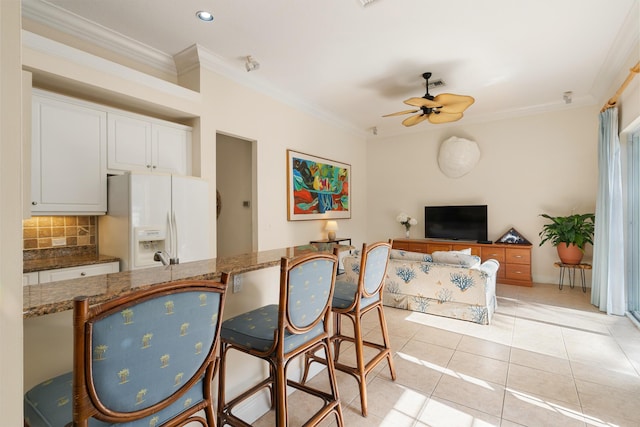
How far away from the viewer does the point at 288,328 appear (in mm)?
1411

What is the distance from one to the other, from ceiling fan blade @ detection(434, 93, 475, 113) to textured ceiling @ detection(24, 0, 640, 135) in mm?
469

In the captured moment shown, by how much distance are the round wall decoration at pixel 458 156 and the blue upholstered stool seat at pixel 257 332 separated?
202 inches

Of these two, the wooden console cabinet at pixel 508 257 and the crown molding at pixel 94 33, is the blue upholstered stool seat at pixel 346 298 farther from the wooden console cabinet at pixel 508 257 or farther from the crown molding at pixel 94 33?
the wooden console cabinet at pixel 508 257

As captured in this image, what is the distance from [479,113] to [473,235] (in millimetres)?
2183

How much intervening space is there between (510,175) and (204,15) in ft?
17.4

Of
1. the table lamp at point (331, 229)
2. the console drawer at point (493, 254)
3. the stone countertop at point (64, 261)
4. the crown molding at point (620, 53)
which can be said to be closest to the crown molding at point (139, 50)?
the stone countertop at point (64, 261)

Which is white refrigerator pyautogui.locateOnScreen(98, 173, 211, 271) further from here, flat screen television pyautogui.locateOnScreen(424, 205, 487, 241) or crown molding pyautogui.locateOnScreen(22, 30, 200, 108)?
flat screen television pyautogui.locateOnScreen(424, 205, 487, 241)

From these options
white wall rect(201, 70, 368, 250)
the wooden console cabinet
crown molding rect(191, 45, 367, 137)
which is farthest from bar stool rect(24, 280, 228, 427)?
the wooden console cabinet

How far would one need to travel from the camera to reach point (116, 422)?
803mm

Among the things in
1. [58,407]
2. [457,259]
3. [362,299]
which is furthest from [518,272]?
[58,407]

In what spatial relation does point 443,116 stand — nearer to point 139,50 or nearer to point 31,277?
point 139,50

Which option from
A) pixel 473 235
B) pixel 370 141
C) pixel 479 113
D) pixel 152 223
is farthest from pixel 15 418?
pixel 370 141

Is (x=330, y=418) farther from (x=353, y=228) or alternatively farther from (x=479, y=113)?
(x=479, y=113)

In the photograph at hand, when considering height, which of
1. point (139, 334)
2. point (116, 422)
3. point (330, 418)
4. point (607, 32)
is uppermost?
point (607, 32)
